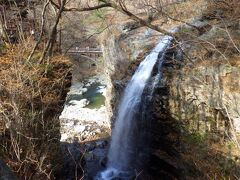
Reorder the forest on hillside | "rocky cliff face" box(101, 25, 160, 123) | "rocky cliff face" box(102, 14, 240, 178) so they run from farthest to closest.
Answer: "rocky cliff face" box(101, 25, 160, 123) < "rocky cliff face" box(102, 14, 240, 178) < the forest on hillside

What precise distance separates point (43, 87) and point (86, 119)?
1346cm

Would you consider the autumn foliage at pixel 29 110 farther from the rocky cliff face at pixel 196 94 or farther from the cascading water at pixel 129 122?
the rocky cliff face at pixel 196 94

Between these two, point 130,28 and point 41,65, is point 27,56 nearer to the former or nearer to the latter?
point 41,65

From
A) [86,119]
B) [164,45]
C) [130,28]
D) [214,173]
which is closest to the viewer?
[214,173]

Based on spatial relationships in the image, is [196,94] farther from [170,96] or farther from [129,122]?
[129,122]

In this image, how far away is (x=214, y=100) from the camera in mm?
9930

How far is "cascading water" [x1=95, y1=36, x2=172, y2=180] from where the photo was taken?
42.1ft

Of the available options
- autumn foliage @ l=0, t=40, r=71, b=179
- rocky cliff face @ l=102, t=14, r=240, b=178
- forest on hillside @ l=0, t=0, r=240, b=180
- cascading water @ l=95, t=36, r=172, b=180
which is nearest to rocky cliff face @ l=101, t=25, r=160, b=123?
forest on hillside @ l=0, t=0, r=240, b=180

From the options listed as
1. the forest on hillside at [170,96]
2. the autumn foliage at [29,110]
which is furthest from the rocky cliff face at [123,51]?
the autumn foliage at [29,110]

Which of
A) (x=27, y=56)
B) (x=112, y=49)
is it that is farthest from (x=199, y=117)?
(x=112, y=49)

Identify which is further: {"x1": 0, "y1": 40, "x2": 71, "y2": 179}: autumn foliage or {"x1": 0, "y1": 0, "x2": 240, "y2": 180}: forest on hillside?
{"x1": 0, "y1": 0, "x2": 240, "y2": 180}: forest on hillside

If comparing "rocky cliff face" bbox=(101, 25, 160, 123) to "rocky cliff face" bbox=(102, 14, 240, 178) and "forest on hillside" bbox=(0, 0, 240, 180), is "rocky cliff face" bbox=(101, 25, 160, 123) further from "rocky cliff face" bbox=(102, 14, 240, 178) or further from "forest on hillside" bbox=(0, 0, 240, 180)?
"rocky cliff face" bbox=(102, 14, 240, 178)

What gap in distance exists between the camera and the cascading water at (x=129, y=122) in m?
12.8

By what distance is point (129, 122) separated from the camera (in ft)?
42.8
